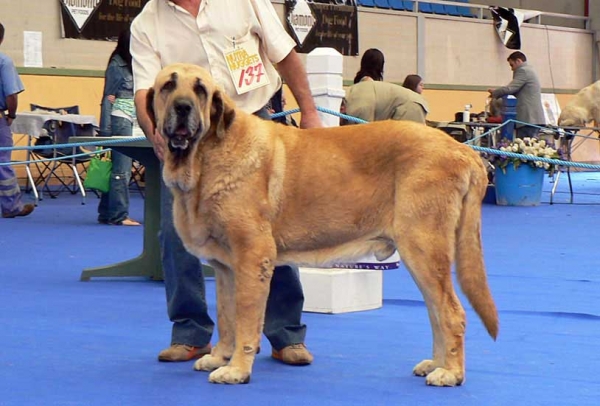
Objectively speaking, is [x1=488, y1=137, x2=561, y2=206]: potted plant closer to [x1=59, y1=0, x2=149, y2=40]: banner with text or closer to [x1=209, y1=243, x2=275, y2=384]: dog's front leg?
[x1=59, y1=0, x2=149, y2=40]: banner with text

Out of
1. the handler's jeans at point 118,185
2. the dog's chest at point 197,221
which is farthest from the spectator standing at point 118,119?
the dog's chest at point 197,221

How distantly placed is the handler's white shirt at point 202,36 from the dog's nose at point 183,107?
2.07 feet

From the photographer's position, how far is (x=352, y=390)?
3.82m

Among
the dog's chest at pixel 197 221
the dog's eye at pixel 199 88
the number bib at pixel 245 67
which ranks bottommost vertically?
the dog's chest at pixel 197 221

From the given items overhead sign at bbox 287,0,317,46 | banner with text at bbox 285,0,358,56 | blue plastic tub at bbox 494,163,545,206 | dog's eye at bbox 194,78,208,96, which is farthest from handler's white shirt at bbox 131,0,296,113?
overhead sign at bbox 287,0,317,46

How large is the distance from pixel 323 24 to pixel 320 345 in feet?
49.7

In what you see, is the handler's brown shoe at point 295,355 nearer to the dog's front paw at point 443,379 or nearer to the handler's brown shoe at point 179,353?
the handler's brown shoe at point 179,353

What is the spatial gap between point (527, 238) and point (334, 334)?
512 cm

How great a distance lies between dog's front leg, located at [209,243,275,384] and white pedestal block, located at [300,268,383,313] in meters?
1.69

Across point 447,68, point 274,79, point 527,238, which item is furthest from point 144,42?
point 447,68

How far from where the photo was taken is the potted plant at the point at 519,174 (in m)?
13.0

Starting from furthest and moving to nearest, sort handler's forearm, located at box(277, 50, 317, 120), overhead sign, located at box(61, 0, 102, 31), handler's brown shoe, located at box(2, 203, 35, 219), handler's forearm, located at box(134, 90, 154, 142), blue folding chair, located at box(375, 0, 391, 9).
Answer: blue folding chair, located at box(375, 0, 391, 9), overhead sign, located at box(61, 0, 102, 31), handler's brown shoe, located at box(2, 203, 35, 219), handler's forearm, located at box(277, 50, 317, 120), handler's forearm, located at box(134, 90, 154, 142)

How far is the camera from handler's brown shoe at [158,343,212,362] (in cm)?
435

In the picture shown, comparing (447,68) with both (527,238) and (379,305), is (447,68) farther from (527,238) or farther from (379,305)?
(379,305)
